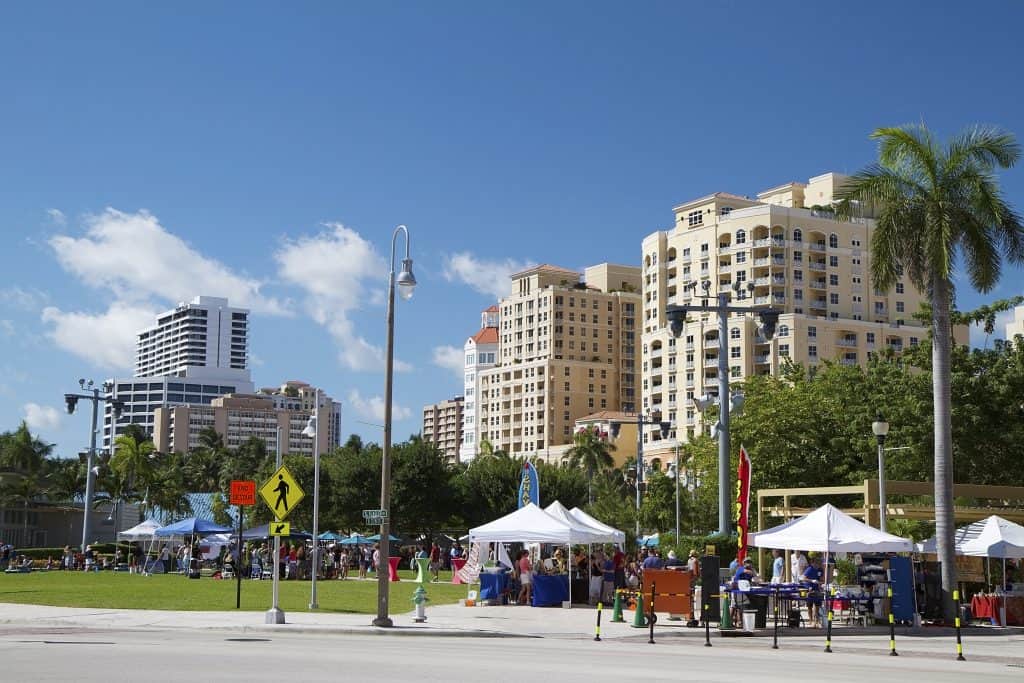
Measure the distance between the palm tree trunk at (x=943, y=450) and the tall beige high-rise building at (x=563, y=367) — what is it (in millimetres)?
156696

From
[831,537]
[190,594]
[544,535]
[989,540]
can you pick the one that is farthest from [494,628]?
[190,594]

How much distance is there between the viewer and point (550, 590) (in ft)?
111

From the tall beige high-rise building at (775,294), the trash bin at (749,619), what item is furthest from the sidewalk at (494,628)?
the tall beige high-rise building at (775,294)

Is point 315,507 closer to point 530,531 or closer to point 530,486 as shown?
point 530,531

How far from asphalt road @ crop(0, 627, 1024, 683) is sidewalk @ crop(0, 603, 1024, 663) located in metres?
0.71

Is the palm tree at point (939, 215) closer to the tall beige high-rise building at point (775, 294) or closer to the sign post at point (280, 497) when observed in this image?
the sign post at point (280, 497)

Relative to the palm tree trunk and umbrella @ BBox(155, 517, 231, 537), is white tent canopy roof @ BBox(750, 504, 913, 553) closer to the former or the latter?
the palm tree trunk

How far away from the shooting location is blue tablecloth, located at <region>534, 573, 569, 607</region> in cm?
3359

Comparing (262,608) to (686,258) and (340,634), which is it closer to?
(340,634)

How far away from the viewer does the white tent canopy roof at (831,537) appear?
27.4 meters

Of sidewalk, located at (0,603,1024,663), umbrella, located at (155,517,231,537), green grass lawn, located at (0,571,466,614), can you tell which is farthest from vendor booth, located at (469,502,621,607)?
umbrella, located at (155,517,231,537)

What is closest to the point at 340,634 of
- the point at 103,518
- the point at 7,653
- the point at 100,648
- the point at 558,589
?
the point at 100,648

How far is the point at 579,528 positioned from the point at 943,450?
1004 cm

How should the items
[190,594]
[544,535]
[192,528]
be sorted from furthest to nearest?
[192,528], [190,594], [544,535]
